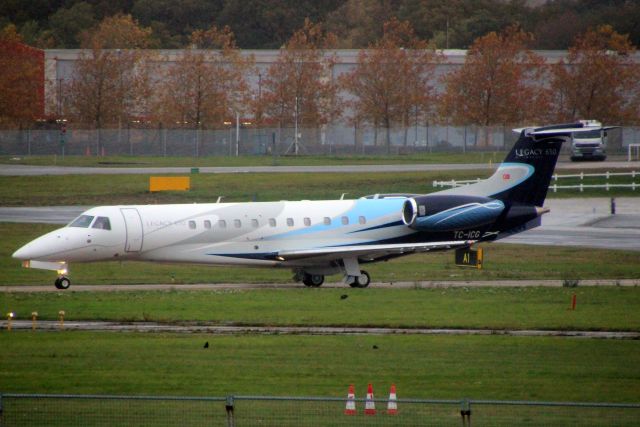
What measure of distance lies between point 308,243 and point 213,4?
135052mm

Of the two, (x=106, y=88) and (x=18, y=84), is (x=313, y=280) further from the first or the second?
(x=106, y=88)

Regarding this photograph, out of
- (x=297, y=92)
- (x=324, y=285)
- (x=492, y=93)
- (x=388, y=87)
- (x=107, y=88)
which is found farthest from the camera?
(x=297, y=92)

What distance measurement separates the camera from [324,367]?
21.5m

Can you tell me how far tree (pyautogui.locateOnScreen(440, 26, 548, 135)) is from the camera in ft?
321

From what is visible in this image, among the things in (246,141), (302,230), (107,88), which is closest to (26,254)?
(302,230)

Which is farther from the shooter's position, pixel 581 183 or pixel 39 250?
pixel 581 183

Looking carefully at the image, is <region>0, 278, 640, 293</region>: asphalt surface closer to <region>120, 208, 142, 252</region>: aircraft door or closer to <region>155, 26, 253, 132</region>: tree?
<region>120, 208, 142, 252</region>: aircraft door

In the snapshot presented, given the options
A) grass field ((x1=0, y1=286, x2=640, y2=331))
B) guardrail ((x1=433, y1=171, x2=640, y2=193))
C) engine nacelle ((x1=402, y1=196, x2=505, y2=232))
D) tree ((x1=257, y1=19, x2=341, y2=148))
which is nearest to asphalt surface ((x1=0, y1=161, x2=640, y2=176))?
guardrail ((x1=433, y1=171, x2=640, y2=193))

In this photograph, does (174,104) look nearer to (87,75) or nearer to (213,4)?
(87,75)

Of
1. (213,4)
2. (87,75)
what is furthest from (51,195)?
(213,4)

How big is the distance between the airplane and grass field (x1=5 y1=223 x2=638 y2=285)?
193 cm

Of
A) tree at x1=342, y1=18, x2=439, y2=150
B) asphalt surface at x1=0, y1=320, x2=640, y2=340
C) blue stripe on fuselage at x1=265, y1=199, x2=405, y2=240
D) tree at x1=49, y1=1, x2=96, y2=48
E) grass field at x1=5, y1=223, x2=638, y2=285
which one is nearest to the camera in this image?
asphalt surface at x1=0, y1=320, x2=640, y2=340

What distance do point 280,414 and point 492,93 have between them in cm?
8394

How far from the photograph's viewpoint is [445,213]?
35188 millimetres
